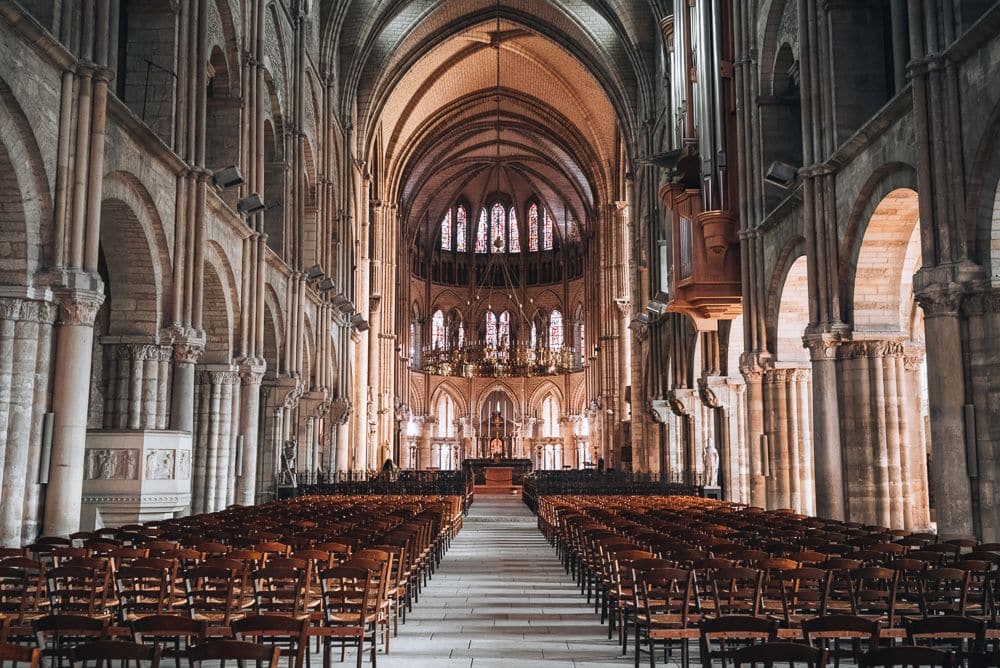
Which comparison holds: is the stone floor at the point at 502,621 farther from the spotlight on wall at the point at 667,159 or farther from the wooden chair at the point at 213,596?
the spotlight on wall at the point at 667,159

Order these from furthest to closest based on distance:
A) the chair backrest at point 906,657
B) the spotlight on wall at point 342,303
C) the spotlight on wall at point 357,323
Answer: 1. the spotlight on wall at point 357,323
2. the spotlight on wall at point 342,303
3. the chair backrest at point 906,657

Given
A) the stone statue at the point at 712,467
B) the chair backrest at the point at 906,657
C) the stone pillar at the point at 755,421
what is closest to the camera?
the chair backrest at the point at 906,657

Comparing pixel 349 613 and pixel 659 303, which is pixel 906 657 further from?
pixel 659 303

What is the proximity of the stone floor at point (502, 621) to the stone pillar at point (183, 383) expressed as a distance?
20.4 ft

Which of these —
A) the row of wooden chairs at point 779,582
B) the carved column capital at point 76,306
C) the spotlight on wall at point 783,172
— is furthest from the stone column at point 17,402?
the spotlight on wall at point 783,172

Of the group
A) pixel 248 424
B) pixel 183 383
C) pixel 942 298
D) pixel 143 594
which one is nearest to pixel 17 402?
pixel 183 383

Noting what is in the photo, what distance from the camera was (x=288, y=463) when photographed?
30844mm

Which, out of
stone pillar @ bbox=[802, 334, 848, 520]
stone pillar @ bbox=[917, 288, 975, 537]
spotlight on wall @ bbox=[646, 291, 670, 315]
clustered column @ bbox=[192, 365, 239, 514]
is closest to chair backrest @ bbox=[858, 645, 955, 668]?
stone pillar @ bbox=[917, 288, 975, 537]

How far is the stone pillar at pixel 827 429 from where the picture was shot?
18359 mm

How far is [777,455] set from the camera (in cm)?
2248

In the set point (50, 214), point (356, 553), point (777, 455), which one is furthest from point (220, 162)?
point (356, 553)

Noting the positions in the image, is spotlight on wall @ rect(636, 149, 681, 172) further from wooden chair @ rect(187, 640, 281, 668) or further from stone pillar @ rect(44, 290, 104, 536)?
wooden chair @ rect(187, 640, 281, 668)

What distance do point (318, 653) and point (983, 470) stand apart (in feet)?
30.7

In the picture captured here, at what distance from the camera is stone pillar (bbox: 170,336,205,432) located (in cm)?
1981
